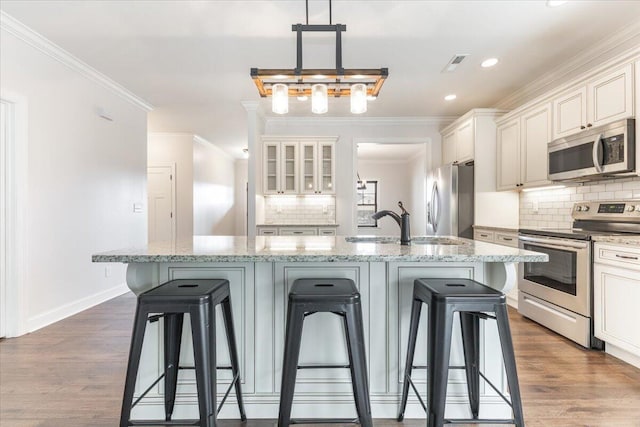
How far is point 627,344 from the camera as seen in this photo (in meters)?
2.28

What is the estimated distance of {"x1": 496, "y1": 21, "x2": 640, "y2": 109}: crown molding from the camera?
2669 mm

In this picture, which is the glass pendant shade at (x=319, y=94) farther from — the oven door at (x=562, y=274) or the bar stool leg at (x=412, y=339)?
the oven door at (x=562, y=274)

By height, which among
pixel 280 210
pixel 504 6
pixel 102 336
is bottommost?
pixel 102 336

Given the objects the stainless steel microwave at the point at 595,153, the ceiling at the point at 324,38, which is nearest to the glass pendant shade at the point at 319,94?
the ceiling at the point at 324,38

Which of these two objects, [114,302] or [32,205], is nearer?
[32,205]

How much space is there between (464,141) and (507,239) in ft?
5.09

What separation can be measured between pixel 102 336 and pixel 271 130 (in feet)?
11.7

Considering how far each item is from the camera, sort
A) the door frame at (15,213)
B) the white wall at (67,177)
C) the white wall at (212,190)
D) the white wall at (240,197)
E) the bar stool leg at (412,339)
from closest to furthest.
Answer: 1. the bar stool leg at (412,339)
2. the door frame at (15,213)
3. the white wall at (67,177)
4. the white wall at (212,190)
5. the white wall at (240,197)

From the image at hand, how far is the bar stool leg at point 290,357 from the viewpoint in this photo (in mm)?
1411

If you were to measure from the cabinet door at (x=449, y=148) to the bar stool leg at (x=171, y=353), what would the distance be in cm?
422

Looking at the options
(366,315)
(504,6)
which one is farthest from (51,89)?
(504,6)

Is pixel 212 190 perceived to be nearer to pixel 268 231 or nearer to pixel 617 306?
pixel 268 231

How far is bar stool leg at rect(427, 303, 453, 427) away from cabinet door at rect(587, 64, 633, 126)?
224cm

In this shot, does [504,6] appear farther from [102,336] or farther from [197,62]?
[102,336]
